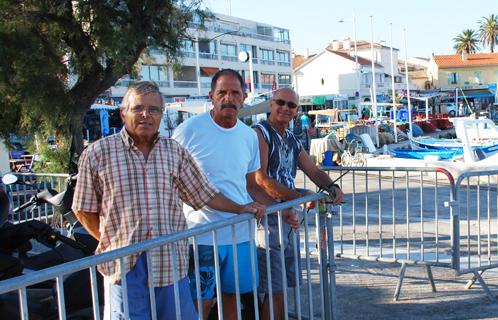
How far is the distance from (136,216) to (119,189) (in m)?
0.16

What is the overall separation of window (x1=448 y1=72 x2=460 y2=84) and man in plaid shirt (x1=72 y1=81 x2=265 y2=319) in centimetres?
9233

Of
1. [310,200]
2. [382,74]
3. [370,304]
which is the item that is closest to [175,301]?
[310,200]

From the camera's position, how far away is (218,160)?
354cm

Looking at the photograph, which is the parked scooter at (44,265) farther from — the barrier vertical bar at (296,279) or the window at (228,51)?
the window at (228,51)

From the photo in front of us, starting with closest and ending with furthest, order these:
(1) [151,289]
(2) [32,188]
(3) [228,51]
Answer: (1) [151,289]
(2) [32,188]
(3) [228,51]

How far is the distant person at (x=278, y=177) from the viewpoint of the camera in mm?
3953

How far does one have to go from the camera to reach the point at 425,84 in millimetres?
90188

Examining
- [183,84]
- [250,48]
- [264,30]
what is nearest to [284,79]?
[264,30]

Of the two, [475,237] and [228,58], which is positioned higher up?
[228,58]

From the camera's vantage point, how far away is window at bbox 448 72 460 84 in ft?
290

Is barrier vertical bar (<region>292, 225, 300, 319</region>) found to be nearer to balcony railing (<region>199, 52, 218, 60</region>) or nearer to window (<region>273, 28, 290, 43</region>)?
balcony railing (<region>199, 52, 218, 60</region>)

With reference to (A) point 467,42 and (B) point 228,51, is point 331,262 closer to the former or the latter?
(B) point 228,51

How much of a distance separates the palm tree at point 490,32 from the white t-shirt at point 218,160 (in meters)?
107

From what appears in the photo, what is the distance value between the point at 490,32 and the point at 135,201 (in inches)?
4264
